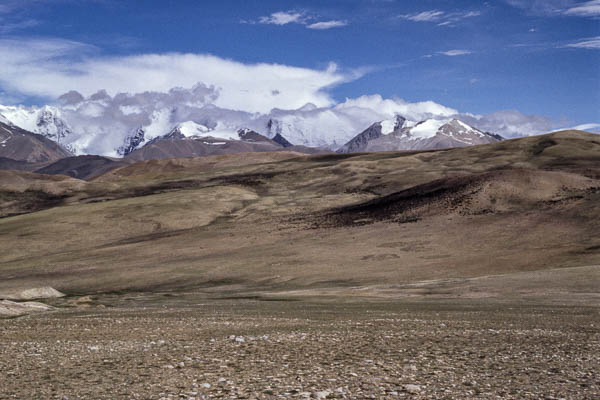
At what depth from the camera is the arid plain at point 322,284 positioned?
17.4 m

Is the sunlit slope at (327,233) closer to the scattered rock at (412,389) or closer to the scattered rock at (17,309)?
the scattered rock at (17,309)

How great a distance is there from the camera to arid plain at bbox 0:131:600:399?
17375 millimetres

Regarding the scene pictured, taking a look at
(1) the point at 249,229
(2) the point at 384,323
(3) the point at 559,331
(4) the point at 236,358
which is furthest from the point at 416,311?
(1) the point at 249,229

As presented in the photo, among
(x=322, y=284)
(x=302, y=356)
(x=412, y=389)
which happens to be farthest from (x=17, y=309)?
(x=322, y=284)

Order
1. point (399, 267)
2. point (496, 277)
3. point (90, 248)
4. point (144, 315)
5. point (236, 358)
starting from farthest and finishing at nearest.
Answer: point (90, 248) → point (399, 267) → point (496, 277) → point (144, 315) → point (236, 358)

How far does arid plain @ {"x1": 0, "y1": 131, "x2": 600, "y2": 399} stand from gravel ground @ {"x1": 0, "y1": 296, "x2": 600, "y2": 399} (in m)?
0.11

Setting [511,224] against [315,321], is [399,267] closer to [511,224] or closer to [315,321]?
[511,224]

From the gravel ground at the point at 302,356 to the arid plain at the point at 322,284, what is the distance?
108mm

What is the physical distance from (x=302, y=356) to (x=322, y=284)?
4471 centimetres

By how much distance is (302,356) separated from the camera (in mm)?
20312

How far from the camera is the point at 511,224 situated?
95.1 meters

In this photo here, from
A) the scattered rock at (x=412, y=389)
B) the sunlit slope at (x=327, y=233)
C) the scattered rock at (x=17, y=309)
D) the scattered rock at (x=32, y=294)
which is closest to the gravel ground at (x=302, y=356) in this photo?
the scattered rock at (x=412, y=389)

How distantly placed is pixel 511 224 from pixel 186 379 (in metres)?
86.1

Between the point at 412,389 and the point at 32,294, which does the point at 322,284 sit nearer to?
the point at 32,294
